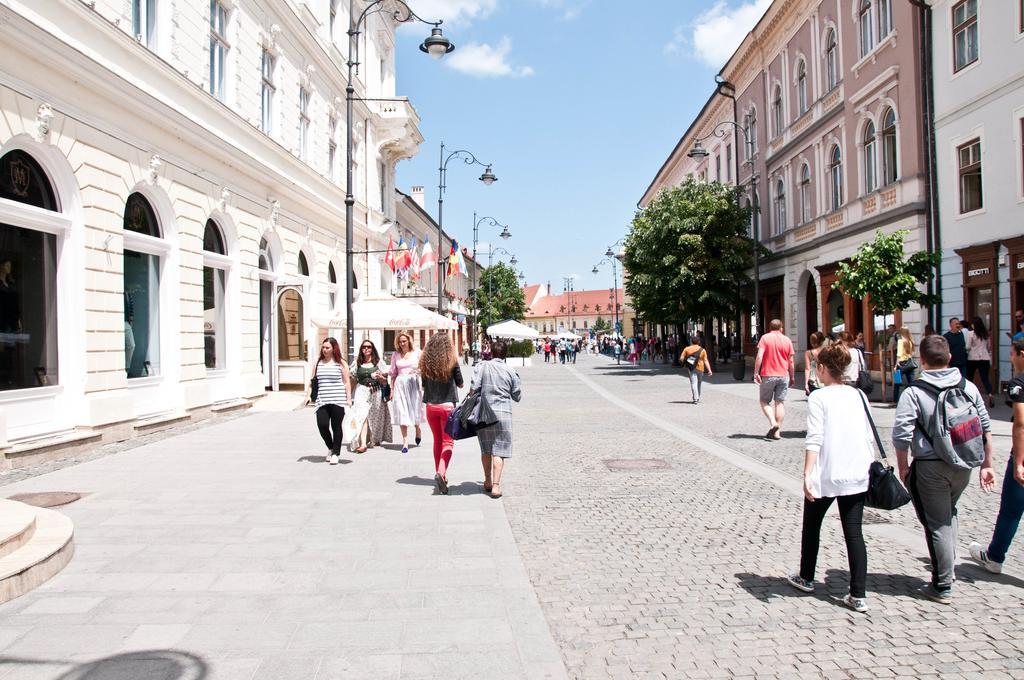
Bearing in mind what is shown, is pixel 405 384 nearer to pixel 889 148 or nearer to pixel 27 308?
pixel 27 308

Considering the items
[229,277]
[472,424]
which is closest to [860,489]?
[472,424]

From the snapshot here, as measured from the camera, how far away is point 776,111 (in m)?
33.1

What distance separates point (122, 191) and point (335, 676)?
10947mm

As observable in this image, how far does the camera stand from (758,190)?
35781 millimetres

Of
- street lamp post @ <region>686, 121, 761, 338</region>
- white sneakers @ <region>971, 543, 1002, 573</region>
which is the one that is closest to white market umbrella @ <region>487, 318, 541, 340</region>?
street lamp post @ <region>686, 121, 761, 338</region>

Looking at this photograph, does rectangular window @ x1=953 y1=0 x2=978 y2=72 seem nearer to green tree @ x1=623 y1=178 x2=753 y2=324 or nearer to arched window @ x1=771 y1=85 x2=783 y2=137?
green tree @ x1=623 y1=178 x2=753 y2=324

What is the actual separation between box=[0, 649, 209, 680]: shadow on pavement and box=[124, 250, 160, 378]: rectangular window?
9761mm

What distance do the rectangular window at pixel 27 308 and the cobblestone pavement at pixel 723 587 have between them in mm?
6483

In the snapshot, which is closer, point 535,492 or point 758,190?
point 535,492

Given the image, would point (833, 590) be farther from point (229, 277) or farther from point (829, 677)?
point (229, 277)

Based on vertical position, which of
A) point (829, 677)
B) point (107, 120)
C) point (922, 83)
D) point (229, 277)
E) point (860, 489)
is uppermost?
point (922, 83)

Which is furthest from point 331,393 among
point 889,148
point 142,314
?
point 889,148

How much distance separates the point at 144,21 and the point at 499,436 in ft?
33.5

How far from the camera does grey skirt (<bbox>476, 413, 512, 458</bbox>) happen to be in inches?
310
